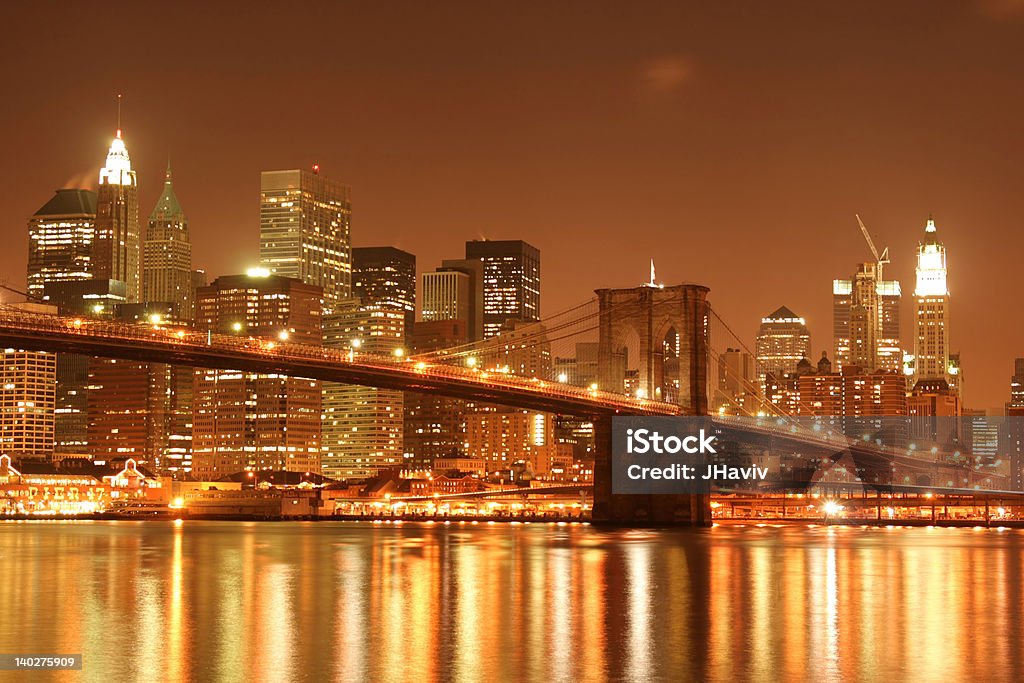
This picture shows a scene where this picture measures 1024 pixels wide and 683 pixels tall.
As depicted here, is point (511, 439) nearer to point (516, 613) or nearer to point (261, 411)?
point (261, 411)

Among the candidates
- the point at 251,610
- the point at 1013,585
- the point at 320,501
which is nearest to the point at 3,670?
the point at 251,610

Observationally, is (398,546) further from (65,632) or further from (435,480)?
(435,480)

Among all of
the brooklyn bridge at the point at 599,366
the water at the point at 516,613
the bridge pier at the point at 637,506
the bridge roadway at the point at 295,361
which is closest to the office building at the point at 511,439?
the brooklyn bridge at the point at 599,366

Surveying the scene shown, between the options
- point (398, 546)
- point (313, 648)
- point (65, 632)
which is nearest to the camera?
point (313, 648)

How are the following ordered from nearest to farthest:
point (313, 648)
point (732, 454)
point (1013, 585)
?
point (313, 648) < point (1013, 585) < point (732, 454)

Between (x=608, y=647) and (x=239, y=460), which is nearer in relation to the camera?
(x=608, y=647)

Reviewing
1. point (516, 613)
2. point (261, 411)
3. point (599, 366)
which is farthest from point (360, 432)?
point (516, 613)

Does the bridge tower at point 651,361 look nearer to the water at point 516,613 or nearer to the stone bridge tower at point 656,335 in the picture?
the stone bridge tower at point 656,335
